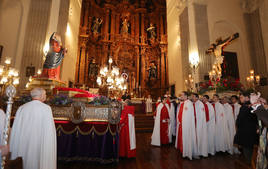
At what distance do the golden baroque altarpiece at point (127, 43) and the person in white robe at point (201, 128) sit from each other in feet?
28.6

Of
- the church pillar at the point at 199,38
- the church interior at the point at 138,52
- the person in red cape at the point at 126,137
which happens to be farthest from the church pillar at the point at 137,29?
the person in red cape at the point at 126,137

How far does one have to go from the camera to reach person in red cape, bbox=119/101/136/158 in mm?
3541

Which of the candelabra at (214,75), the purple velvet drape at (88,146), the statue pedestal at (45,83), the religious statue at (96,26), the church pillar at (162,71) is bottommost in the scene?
the purple velvet drape at (88,146)

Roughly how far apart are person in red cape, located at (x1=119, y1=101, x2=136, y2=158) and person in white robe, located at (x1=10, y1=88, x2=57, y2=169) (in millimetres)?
1903

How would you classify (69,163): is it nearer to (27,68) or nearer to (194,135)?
(194,135)

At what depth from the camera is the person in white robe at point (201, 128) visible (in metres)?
3.68

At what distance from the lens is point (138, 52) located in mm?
14516

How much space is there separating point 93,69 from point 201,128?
11.2 metres

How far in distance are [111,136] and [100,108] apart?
0.71 metres

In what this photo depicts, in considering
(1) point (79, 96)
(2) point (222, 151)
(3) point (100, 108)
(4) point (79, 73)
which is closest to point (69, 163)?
(3) point (100, 108)

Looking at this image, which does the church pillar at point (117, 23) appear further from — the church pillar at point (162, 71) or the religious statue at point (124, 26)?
the church pillar at point (162, 71)

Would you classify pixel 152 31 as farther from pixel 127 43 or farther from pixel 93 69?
pixel 93 69

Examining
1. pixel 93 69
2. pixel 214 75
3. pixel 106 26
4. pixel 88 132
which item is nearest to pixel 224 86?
pixel 214 75

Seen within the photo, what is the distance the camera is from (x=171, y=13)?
1244 cm
